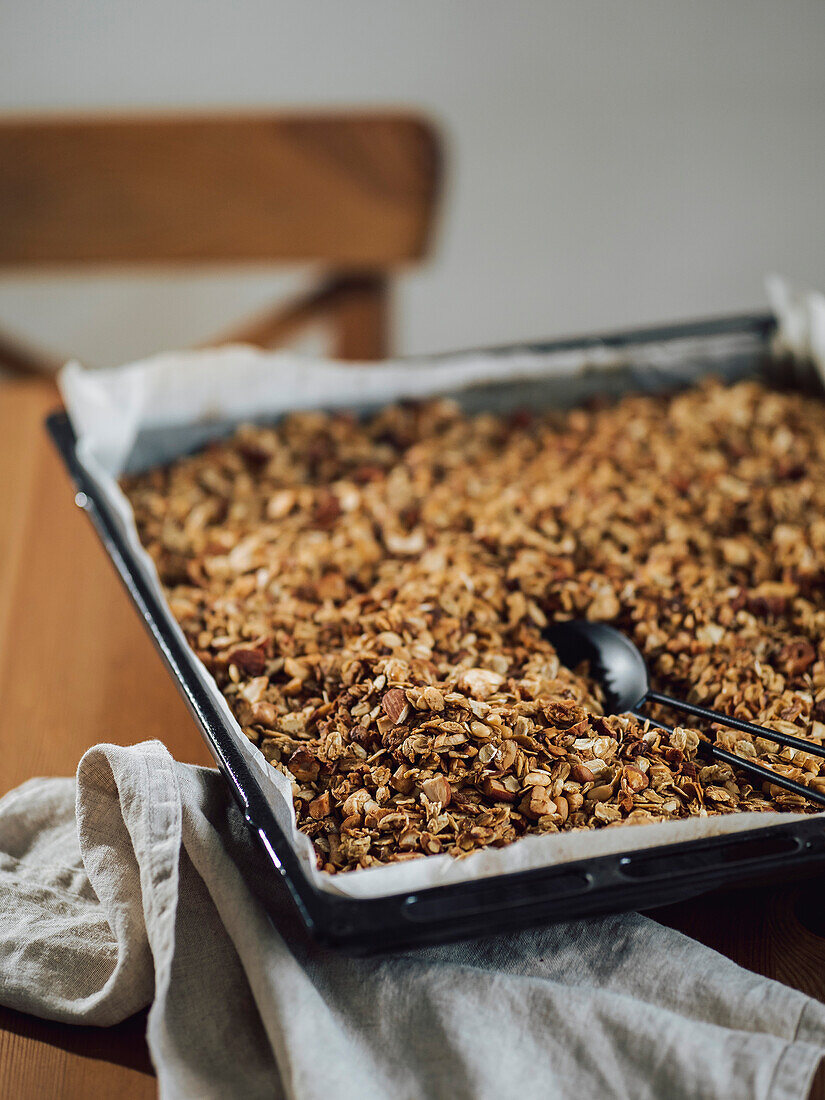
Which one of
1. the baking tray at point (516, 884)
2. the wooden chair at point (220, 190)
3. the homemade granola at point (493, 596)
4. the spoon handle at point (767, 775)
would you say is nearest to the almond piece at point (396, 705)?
the homemade granola at point (493, 596)

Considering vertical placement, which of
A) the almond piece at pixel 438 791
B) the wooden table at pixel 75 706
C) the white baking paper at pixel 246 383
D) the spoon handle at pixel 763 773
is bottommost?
the wooden table at pixel 75 706

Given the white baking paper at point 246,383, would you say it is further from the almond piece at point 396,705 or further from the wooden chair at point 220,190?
the wooden chair at point 220,190

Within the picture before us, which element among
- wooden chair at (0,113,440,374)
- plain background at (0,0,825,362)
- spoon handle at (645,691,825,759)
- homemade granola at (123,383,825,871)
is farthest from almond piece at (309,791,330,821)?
plain background at (0,0,825,362)

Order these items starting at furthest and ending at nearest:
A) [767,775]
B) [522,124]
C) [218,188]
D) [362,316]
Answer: [522,124] → [362,316] → [218,188] → [767,775]

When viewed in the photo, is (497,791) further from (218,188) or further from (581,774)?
(218,188)

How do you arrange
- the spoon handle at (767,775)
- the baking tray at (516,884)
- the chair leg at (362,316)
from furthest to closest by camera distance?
the chair leg at (362,316) < the spoon handle at (767,775) < the baking tray at (516,884)

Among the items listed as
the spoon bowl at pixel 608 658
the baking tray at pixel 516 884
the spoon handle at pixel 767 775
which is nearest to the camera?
the baking tray at pixel 516 884

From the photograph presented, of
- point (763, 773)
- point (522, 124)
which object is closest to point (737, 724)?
point (763, 773)
